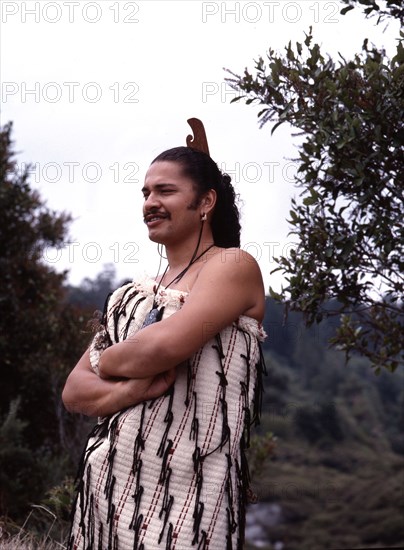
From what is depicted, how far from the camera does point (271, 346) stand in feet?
67.8

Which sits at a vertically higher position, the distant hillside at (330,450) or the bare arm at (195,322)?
the distant hillside at (330,450)

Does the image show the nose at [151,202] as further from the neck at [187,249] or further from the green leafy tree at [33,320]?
the green leafy tree at [33,320]

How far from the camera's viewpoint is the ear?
2363 mm

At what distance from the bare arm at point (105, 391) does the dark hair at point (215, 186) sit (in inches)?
19.8

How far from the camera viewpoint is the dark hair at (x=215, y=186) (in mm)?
2369

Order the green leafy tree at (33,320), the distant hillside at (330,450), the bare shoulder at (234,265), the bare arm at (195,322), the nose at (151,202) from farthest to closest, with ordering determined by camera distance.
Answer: the distant hillside at (330,450) < the green leafy tree at (33,320) < the nose at (151,202) < the bare shoulder at (234,265) < the bare arm at (195,322)

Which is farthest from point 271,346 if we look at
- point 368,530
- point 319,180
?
point 319,180

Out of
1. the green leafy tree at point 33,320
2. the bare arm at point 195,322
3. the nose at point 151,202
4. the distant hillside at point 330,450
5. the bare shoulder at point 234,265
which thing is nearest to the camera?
the bare arm at point 195,322

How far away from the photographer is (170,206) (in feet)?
7.54

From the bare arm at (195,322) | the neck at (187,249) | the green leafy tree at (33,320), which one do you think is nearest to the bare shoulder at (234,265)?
the bare arm at (195,322)

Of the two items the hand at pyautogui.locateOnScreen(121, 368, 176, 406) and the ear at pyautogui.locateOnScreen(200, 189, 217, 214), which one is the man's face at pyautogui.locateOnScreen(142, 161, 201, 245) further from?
the hand at pyautogui.locateOnScreen(121, 368, 176, 406)

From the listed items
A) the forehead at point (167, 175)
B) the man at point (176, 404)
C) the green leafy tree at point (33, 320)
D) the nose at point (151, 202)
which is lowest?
the man at point (176, 404)

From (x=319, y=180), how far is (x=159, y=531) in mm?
1876

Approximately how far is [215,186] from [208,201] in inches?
2.4
